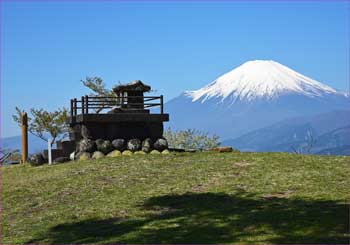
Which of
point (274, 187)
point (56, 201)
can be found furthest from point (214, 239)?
point (56, 201)

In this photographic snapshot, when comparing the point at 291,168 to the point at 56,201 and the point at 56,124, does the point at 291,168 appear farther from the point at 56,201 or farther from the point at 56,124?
the point at 56,124

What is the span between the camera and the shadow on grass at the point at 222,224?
1070 centimetres

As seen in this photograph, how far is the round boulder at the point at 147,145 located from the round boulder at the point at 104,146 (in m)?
1.90

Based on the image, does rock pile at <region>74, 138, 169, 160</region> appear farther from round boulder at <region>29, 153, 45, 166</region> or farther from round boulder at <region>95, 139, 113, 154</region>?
round boulder at <region>29, 153, 45, 166</region>

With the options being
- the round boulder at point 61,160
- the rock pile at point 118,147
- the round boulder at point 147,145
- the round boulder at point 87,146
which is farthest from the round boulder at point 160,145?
the round boulder at point 61,160

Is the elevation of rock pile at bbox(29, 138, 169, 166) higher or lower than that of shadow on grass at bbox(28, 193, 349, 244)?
higher

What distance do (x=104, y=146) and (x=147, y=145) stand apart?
2.43m

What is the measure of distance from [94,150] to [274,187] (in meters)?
15.1

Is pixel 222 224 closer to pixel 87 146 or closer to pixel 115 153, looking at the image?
pixel 115 153

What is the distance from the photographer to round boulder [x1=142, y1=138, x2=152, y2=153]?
29.3m

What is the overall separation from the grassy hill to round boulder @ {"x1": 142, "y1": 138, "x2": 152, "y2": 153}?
4263mm

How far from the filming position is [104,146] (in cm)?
2939

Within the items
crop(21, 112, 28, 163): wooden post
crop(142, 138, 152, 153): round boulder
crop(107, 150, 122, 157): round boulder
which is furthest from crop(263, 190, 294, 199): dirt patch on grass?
crop(21, 112, 28, 163): wooden post

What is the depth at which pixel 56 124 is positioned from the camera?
2046 inches
